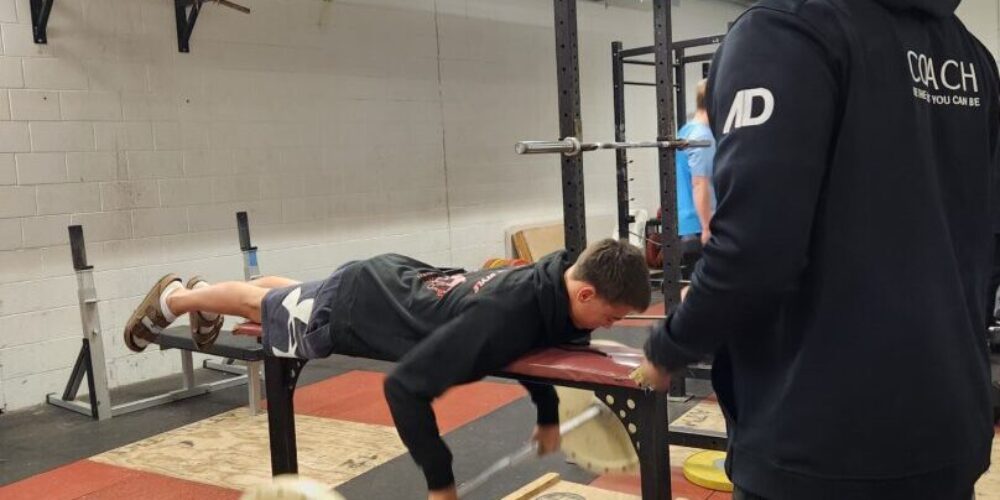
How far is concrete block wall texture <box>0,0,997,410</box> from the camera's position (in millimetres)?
4539

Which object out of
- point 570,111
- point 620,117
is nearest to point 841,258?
point 570,111

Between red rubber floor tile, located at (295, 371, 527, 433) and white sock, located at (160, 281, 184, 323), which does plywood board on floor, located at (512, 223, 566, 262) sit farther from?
white sock, located at (160, 281, 184, 323)

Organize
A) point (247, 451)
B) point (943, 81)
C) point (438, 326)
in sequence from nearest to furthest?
point (943, 81) < point (438, 326) < point (247, 451)

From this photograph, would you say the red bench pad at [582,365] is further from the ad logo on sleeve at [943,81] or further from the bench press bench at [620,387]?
the ad logo on sleeve at [943,81]

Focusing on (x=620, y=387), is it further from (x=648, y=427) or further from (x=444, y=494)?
(x=444, y=494)

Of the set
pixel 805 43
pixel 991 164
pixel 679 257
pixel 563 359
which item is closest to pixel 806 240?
pixel 805 43

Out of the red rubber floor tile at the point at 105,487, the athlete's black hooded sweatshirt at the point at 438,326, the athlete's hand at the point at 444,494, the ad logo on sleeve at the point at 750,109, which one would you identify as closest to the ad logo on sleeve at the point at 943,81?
the ad logo on sleeve at the point at 750,109

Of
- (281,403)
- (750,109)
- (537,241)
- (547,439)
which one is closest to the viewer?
(750,109)

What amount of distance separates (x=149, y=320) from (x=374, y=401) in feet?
4.73

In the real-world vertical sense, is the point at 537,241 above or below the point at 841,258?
below

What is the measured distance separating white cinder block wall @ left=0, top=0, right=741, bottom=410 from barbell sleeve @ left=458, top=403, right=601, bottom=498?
322 centimetres

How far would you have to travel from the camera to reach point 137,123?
489 centimetres

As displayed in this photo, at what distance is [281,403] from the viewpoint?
8.80ft

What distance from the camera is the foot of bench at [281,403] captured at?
105 inches
